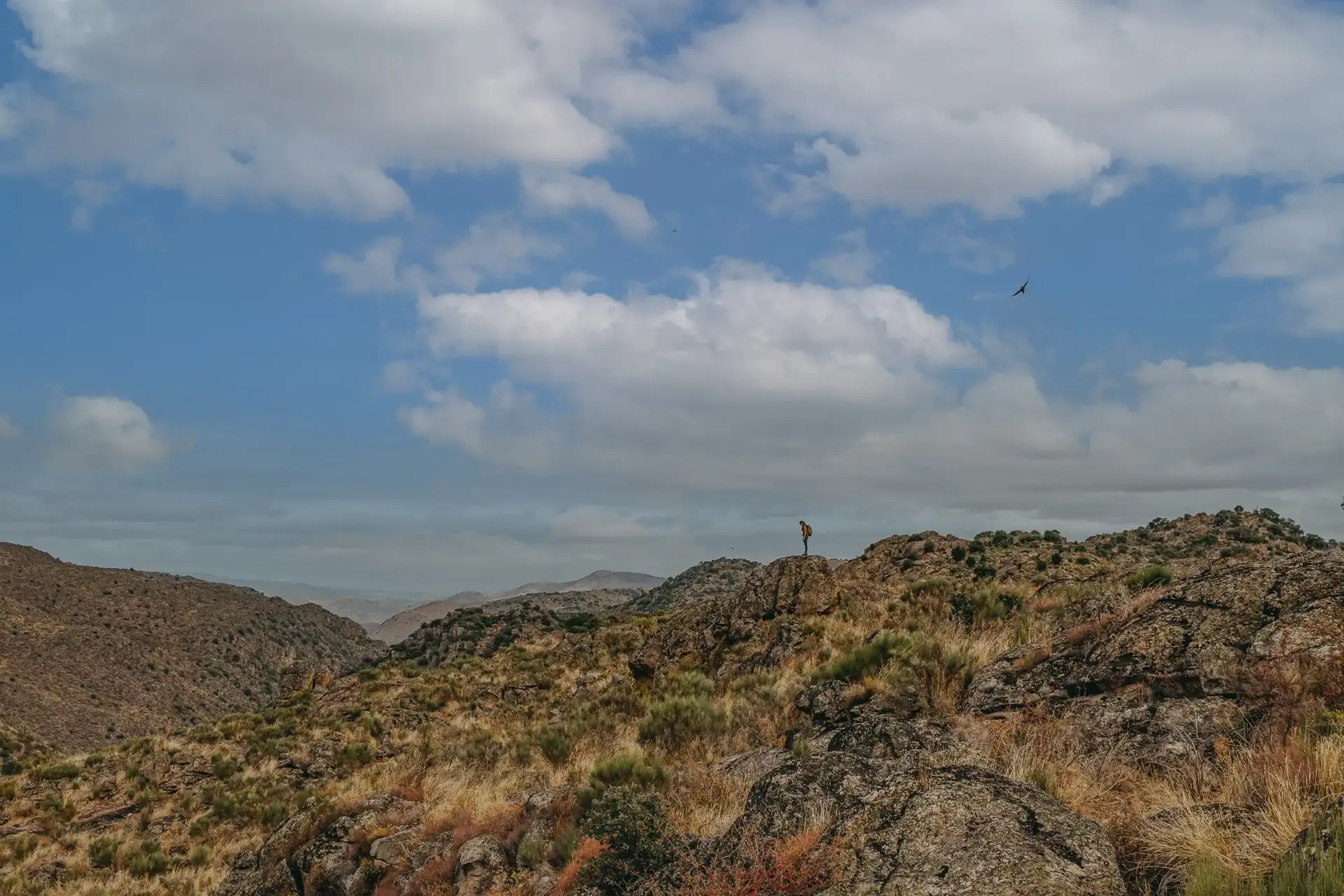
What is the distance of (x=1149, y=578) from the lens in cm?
1652

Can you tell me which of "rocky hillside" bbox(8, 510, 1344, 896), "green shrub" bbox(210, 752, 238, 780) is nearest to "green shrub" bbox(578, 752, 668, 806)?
"rocky hillside" bbox(8, 510, 1344, 896)

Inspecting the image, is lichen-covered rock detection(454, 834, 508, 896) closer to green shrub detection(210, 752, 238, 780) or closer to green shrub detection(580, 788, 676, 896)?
green shrub detection(580, 788, 676, 896)

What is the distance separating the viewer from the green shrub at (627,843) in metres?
8.59

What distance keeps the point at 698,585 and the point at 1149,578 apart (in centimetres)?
10198

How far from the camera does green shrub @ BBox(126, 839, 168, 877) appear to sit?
77.9 feet

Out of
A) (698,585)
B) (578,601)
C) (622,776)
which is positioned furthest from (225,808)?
(578,601)

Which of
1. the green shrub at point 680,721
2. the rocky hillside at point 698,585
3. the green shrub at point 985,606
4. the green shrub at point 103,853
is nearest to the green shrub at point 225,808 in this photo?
the green shrub at point 103,853

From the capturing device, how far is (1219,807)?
6.55 metres

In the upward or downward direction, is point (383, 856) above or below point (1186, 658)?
below

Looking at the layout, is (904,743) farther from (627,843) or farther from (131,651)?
(131,651)

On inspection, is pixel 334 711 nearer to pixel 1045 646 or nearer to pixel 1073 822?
pixel 1045 646

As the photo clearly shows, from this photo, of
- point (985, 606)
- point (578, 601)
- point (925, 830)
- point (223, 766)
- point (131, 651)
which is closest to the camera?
point (925, 830)

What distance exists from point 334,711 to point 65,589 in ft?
277

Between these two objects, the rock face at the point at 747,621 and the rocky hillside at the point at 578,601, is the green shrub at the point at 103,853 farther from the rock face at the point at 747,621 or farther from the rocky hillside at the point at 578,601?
the rocky hillside at the point at 578,601
